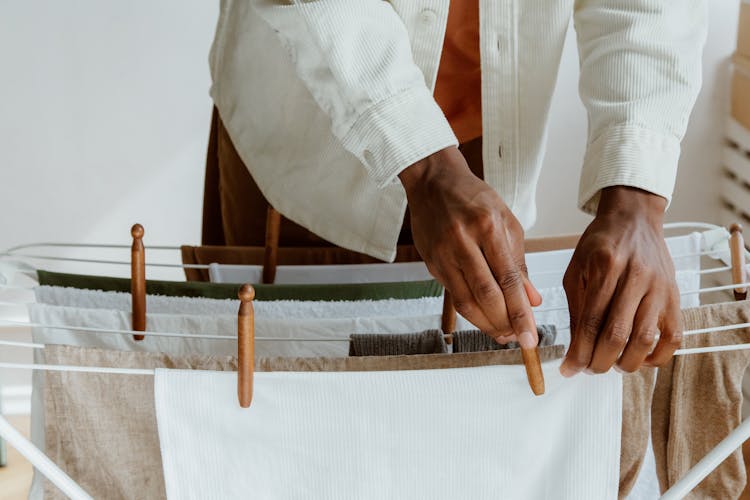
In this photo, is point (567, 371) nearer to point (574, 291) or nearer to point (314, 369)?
point (574, 291)

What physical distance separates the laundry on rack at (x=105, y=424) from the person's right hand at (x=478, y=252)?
252 millimetres

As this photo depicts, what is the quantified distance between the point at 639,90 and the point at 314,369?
0.37 metres

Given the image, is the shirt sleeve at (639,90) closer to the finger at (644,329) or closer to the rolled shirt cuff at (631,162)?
the rolled shirt cuff at (631,162)

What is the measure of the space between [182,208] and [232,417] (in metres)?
1.37

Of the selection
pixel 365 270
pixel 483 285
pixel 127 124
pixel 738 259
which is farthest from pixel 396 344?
pixel 127 124

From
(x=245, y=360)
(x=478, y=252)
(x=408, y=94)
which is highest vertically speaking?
(x=408, y=94)

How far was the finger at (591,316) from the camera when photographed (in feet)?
2.08

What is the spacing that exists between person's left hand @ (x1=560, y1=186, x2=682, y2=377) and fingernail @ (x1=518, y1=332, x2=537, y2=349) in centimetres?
4

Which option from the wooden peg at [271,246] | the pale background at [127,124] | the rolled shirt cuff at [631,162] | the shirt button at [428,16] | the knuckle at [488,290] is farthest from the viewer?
the pale background at [127,124]

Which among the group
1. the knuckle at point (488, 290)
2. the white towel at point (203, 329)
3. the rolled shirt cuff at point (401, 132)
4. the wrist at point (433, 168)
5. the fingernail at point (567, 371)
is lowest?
the white towel at point (203, 329)

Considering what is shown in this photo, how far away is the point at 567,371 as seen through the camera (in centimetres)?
69

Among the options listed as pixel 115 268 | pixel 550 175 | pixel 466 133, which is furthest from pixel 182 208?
pixel 466 133

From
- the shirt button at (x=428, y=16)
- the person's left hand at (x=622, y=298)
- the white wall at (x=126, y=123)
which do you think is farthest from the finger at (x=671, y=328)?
the white wall at (x=126, y=123)

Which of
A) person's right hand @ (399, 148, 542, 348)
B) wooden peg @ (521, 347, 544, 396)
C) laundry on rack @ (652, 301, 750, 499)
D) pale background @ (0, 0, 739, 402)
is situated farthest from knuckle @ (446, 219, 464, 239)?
pale background @ (0, 0, 739, 402)
